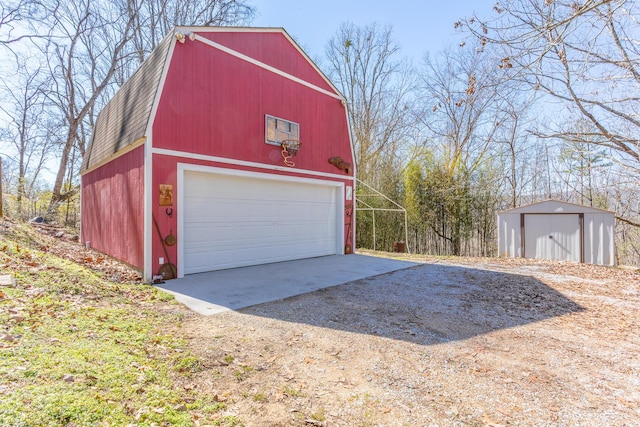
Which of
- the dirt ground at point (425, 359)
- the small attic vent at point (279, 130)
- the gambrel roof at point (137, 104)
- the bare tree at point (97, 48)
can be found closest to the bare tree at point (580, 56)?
the dirt ground at point (425, 359)

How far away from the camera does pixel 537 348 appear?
2.79 meters

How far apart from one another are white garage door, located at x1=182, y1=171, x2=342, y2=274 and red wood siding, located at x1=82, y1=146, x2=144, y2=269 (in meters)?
0.78

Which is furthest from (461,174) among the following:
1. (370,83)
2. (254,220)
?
(254,220)

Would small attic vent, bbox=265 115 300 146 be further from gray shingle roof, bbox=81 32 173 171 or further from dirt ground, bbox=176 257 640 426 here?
dirt ground, bbox=176 257 640 426

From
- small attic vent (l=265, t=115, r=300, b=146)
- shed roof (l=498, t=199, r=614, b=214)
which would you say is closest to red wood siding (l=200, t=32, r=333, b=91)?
small attic vent (l=265, t=115, r=300, b=146)

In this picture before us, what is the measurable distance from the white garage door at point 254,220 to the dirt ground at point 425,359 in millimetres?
2465

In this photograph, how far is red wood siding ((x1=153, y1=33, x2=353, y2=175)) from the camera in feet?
17.9

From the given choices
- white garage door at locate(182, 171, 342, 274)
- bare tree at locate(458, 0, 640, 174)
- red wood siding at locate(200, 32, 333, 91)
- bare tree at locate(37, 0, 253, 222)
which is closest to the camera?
bare tree at locate(458, 0, 640, 174)

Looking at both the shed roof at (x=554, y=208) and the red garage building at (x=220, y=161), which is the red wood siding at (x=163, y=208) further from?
the shed roof at (x=554, y=208)

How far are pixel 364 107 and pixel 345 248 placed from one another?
9.17 meters

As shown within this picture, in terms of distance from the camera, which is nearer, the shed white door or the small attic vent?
the small attic vent

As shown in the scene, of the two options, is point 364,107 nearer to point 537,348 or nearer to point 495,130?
point 495,130

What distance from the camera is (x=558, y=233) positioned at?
8320mm

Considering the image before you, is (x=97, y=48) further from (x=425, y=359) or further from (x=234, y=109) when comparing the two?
(x=425, y=359)
